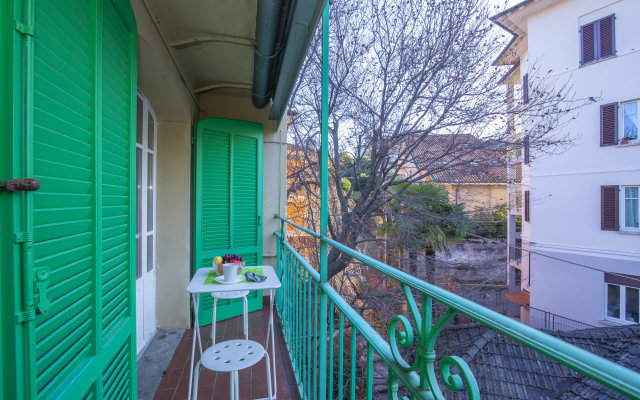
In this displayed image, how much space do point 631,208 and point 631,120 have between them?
4.13ft

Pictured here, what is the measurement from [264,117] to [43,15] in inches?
117

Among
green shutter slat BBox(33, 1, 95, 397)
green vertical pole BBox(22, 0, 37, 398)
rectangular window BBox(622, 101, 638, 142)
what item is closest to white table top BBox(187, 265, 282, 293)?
green shutter slat BBox(33, 1, 95, 397)

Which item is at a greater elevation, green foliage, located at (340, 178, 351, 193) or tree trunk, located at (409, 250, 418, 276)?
green foliage, located at (340, 178, 351, 193)

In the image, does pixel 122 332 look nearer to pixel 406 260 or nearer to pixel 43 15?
pixel 43 15

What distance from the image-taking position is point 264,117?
12.0ft

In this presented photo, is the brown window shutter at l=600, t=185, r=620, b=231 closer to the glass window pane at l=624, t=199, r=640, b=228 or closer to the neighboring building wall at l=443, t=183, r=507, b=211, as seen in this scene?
the glass window pane at l=624, t=199, r=640, b=228

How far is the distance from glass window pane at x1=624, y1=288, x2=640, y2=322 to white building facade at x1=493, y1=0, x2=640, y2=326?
2cm

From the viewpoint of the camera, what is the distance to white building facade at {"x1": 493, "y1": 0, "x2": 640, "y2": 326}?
375 cm

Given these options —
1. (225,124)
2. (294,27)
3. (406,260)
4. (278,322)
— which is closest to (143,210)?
(225,124)

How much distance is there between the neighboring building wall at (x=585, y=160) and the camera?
376cm

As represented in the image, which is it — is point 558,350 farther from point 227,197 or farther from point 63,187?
point 227,197

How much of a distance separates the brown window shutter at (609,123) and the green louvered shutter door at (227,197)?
468 centimetres

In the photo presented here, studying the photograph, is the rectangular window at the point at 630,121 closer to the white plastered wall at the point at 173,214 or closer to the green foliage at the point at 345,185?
the green foliage at the point at 345,185

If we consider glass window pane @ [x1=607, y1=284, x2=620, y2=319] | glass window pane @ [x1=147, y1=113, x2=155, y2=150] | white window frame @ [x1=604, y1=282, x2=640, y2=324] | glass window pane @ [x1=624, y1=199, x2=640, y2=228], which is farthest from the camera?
glass window pane @ [x1=607, y1=284, x2=620, y2=319]
